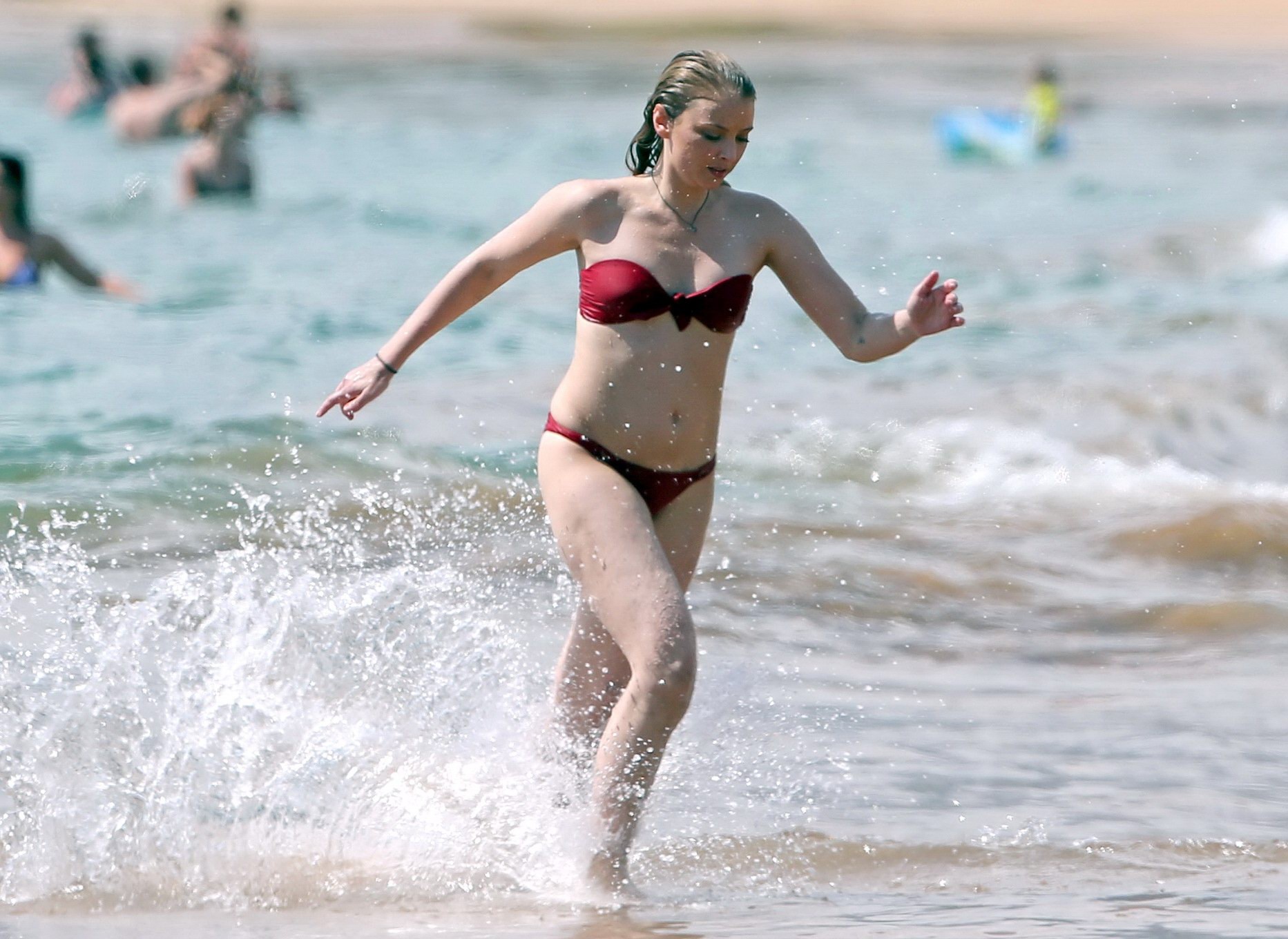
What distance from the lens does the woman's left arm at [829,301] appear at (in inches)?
177

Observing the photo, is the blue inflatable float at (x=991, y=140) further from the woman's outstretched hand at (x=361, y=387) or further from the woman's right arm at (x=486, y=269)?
the woman's outstretched hand at (x=361, y=387)

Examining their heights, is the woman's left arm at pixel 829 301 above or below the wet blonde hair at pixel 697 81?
below

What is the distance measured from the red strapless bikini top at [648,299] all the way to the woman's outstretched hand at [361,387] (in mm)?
542

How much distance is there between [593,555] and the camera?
434 centimetres

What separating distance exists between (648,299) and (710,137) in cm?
40

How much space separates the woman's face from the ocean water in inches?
58.3

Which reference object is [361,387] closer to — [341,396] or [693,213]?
[341,396]

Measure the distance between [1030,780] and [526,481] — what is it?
3.87m

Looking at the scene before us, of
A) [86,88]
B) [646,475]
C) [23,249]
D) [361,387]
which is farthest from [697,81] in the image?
[86,88]

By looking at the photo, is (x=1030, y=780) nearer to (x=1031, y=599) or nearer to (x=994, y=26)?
(x=1031, y=599)

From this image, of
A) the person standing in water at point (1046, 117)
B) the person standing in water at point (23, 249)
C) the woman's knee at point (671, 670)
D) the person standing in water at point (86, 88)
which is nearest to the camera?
the woman's knee at point (671, 670)

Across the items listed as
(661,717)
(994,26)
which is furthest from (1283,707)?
(994,26)

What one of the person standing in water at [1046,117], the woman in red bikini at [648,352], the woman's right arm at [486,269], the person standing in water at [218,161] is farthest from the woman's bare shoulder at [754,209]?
the person standing in water at [1046,117]

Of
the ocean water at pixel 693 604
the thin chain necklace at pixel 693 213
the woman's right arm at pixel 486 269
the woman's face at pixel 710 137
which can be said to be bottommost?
the ocean water at pixel 693 604
